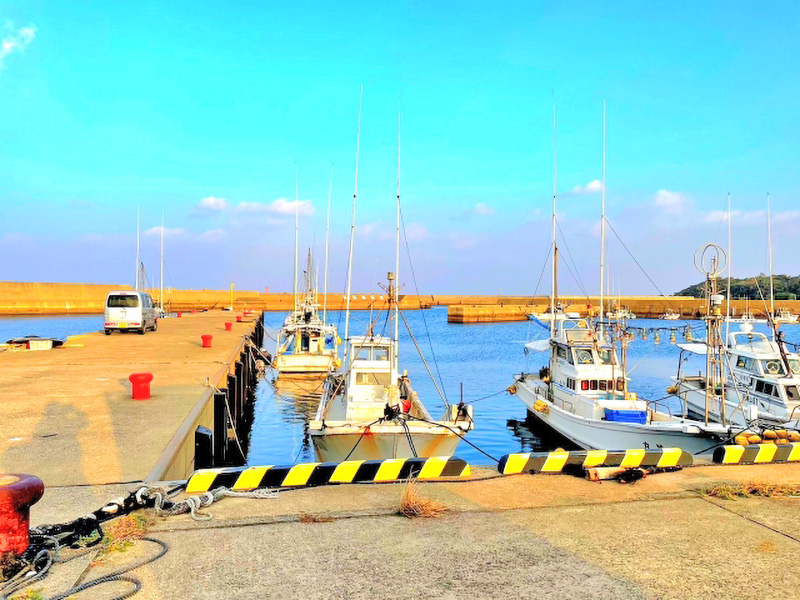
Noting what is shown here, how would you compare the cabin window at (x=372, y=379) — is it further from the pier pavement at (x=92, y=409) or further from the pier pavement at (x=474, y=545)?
the pier pavement at (x=474, y=545)

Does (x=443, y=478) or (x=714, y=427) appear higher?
(x=443, y=478)

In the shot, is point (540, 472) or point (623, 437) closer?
point (540, 472)

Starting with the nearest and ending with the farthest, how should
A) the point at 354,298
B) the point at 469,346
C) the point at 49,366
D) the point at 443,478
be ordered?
1. the point at 443,478
2. the point at 49,366
3. the point at 469,346
4. the point at 354,298

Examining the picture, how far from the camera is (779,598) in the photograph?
4.79m

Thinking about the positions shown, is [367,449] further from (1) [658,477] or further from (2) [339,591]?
(2) [339,591]

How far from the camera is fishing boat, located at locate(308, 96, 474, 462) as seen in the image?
14523 millimetres

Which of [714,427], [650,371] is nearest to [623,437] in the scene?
[714,427]

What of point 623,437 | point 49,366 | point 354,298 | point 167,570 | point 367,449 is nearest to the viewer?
point 167,570

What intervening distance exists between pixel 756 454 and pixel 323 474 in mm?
6604

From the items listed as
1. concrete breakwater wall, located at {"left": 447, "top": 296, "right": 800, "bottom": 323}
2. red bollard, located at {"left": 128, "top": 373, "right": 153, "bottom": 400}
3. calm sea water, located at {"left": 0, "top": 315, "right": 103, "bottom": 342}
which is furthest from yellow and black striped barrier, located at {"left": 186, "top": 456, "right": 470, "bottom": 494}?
concrete breakwater wall, located at {"left": 447, "top": 296, "right": 800, "bottom": 323}

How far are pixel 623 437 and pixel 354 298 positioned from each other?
14037 centimetres

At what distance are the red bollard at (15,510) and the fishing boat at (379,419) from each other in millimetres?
8739

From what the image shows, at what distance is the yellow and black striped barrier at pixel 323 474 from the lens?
736 cm

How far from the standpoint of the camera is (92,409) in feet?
41.7
